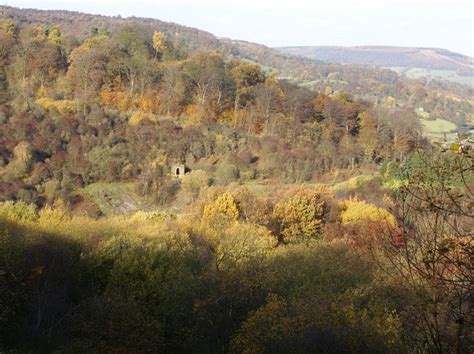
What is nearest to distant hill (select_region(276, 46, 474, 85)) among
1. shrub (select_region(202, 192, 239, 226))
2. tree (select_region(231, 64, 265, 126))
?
tree (select_region(231, 64, 265, 126))

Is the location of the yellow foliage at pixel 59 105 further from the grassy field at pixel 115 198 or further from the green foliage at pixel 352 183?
the green foliage at pixel 352 183

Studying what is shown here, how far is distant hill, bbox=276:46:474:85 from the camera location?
139625 mm

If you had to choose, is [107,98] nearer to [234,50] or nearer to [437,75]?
[234,50]

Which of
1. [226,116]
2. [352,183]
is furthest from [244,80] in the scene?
[352,183]

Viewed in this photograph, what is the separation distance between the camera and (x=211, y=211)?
25.1m

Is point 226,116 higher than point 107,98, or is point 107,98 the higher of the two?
point 107,98

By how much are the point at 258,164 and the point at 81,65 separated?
17.9 metres

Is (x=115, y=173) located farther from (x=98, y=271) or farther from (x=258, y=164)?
(x=98, y=271)

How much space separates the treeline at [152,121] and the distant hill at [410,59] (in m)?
90.8

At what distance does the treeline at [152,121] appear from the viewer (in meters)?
36.5

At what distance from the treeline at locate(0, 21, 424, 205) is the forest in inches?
6.1

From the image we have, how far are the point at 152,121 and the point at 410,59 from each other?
14142 cm

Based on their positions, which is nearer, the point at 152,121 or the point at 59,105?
the point at 59,105

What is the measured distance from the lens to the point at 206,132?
4206cm
